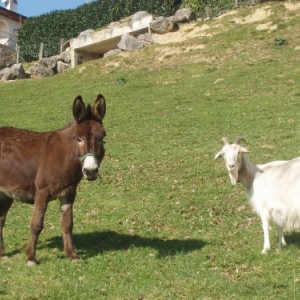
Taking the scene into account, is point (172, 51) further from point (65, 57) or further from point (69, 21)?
point (69, 21)

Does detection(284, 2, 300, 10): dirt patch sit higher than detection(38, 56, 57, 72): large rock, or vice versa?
detection(284, 2, 300, 10): dirt patch

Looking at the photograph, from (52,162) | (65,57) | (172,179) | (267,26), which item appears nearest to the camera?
(52,162)

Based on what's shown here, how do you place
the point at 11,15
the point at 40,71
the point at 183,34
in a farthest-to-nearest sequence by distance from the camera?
the point at 11,15
the point at 40,71
the point at 183,34

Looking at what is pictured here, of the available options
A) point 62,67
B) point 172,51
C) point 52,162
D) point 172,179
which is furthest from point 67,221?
point 62,67

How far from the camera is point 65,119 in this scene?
959 inches

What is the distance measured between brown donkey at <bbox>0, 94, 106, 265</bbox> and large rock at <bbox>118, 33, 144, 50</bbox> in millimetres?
29384

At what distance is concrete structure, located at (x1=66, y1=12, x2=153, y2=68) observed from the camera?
40.5 metres

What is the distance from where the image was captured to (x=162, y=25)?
38062mm

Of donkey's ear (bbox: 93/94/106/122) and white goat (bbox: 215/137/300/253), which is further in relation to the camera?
donkey's ear (bbox: 93/94/106/122)

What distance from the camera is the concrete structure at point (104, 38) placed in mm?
40469

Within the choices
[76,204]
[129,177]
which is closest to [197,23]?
[129,177]

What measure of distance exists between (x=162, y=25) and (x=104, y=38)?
19.3 feet

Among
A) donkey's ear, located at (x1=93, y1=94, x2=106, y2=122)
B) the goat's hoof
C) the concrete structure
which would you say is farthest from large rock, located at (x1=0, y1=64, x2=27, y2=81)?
the goat's hoof

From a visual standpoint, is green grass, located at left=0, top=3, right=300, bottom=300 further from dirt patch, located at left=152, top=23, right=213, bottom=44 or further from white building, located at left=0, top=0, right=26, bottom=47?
white building, located at left=0, top=0, right=26, bottom=47
